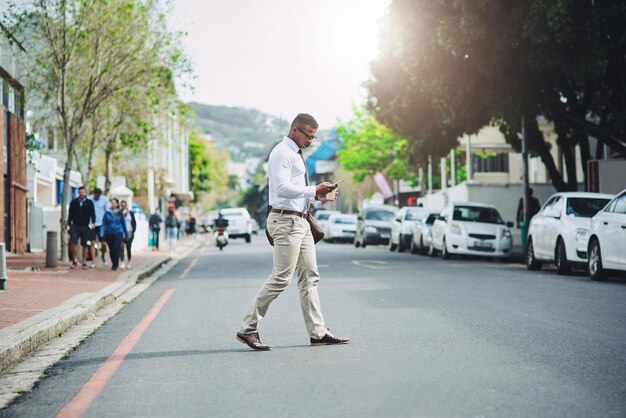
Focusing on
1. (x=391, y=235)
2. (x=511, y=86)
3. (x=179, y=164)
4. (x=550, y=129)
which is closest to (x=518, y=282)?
(x=511, y=86)

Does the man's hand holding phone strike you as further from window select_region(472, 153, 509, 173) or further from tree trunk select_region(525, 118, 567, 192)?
window select_region(472, 153, 509, 173)

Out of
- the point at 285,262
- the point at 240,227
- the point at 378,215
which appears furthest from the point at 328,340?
the point at 240,227

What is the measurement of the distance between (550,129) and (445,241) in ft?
55.6

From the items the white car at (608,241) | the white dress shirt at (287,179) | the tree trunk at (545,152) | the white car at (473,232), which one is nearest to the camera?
the white dress shirt at (287,179)

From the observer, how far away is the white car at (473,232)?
2789cm

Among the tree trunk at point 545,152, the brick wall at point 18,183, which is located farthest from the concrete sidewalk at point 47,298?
the tree trunk at point 545,152

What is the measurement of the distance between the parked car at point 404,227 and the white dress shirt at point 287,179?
25.7m

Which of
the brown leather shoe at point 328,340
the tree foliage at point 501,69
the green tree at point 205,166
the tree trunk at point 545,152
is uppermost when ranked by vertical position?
the green tree at point 205,166

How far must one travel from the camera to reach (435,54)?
25.4m

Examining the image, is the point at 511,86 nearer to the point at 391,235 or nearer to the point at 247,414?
the point at 391,235

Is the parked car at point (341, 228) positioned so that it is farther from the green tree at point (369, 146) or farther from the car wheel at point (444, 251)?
the car wheel at point (444, 251)

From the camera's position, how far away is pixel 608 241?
56.1ft

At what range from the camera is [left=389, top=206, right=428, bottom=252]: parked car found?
3559 centimetres

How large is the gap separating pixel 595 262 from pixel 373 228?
76.7ft
